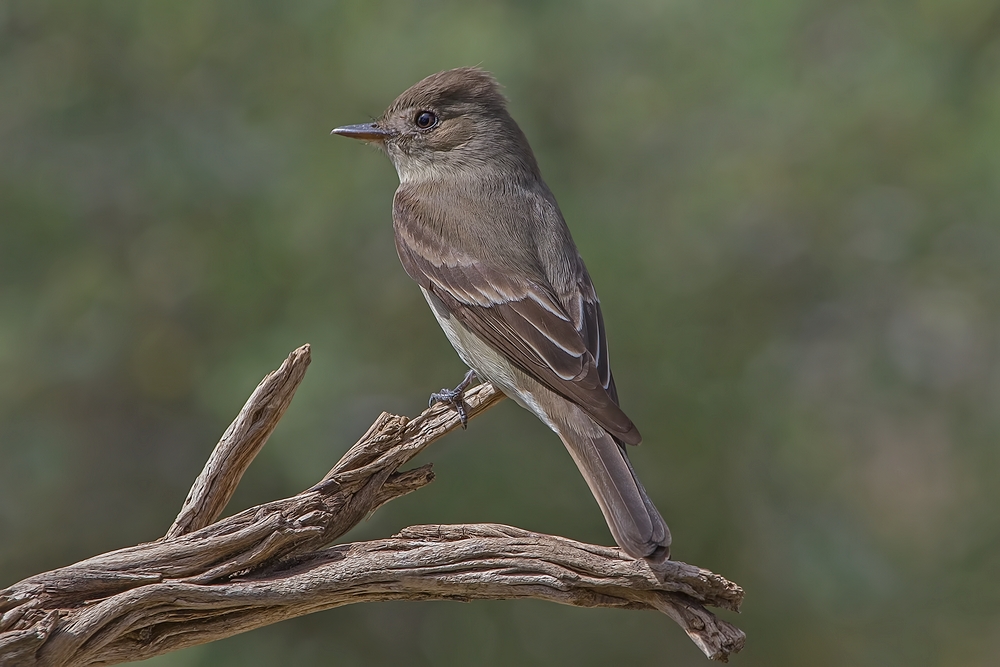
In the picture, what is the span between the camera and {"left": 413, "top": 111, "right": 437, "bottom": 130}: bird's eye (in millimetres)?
5445

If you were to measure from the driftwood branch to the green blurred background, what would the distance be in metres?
2.45

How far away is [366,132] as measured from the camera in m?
5.37

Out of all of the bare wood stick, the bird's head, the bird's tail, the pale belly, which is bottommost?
the bird's tail

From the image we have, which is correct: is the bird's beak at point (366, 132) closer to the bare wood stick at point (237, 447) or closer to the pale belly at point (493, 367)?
the pale belly at point (493, 367)

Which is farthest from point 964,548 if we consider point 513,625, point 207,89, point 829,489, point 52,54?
point 52,54

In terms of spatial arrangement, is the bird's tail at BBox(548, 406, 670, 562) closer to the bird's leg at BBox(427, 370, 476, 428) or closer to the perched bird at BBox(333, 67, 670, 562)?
the perched bird at BBox(333, 67, 670, 562)

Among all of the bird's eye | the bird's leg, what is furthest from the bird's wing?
the bird's eye

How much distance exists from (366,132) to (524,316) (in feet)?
5.22

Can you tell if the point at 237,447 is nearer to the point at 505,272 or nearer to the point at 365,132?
the point at 505,272

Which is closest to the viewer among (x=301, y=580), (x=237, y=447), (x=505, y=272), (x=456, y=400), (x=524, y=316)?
(x=301, y=580)

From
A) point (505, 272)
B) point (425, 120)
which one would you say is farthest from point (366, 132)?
point (505, 272)

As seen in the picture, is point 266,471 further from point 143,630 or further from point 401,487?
point 143,630

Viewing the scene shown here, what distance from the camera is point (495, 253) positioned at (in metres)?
4.66

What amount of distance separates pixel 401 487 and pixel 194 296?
2.96m
